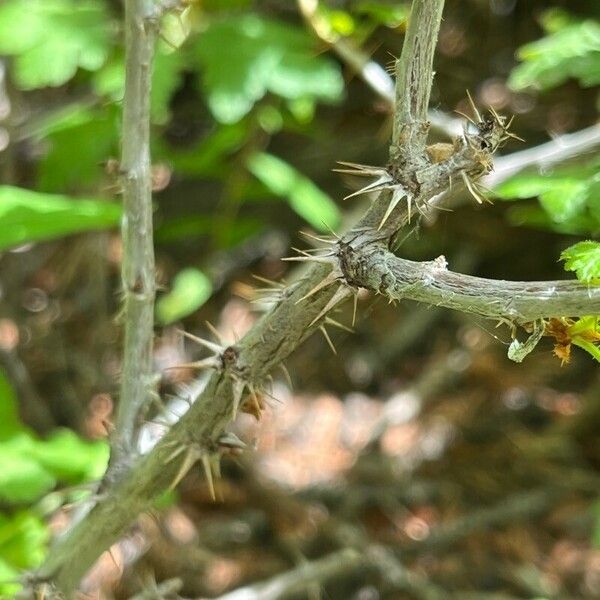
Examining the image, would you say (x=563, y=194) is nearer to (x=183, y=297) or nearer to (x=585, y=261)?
(x=585, y=261)

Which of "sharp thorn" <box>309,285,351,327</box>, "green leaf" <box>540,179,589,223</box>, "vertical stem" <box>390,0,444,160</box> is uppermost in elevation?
"vertical stem" <box>390,0,444,160</box>

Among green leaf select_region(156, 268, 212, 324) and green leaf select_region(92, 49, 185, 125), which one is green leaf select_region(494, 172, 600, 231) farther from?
green leaf select_region(156, 268, 212, 324)

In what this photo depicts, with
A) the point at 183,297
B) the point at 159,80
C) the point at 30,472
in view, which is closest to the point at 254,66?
the point at 159,80

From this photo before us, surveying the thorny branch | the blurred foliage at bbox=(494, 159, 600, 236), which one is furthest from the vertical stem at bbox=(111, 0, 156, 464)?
the blurred foliage at bbox=(494, 159, 600, 236)

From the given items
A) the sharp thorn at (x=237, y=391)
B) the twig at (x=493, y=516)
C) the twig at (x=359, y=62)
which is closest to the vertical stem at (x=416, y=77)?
the sharp thorn at (x=237, y=391)

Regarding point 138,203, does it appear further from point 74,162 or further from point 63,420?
point 63,420

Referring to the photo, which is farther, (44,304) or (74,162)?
(44,304)

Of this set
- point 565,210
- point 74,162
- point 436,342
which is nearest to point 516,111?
point 436,342
